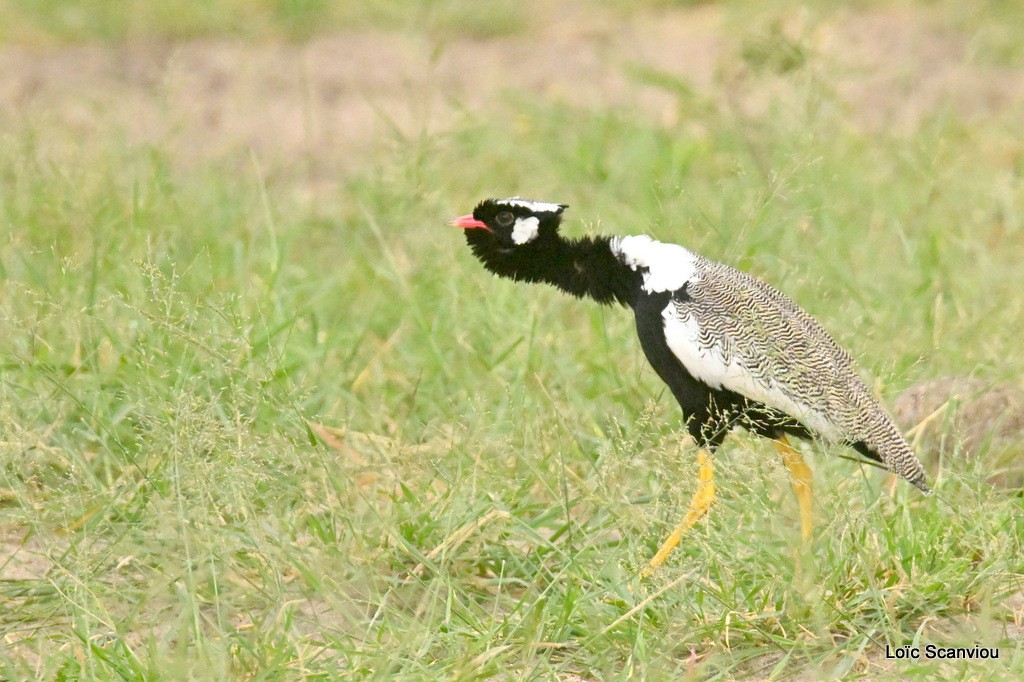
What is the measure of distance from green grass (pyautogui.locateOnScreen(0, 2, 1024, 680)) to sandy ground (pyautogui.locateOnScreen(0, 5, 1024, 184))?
54cm

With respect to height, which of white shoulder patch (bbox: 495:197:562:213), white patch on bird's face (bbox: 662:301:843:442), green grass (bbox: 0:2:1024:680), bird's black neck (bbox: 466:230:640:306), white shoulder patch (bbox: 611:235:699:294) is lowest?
green grass (bbox: 0:2:1024:680)

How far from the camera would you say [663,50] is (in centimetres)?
737

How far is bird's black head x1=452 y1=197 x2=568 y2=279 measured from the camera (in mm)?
3557

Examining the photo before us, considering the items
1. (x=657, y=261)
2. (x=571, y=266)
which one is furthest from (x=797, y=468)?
(x=571, y=266)

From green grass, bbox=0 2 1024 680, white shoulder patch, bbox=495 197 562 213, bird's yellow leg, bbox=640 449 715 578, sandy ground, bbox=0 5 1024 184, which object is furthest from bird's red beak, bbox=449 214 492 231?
sandy ground, bbox=0 5 1024 184

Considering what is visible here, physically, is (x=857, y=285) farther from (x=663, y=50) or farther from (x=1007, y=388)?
(x=663, y=50)

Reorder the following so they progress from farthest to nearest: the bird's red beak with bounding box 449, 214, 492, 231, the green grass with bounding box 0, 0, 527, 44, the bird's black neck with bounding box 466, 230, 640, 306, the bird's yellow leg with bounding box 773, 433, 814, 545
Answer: the green grass with bounding box 0, 0, 527, 44
the bird's red beak with bounding box 449, 214, 492, 231
the bird's black neck with bounding box 466, 230, 640, 306
the bird's yellow leg with bounding box 773, 433, 814, 545

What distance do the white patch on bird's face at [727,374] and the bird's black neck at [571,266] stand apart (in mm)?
211

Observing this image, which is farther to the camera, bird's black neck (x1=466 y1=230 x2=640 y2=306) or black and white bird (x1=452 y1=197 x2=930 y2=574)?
bird's black neck (x1=466 y1=230 x2=640 y2=306)

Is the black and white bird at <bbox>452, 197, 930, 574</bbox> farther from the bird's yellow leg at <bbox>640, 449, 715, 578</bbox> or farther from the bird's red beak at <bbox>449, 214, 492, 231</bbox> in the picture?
the bird's red beak at <bbox>449, 214, 492, 231</bbox>

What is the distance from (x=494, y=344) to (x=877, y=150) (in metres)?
2.51

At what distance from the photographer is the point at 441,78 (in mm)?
7090

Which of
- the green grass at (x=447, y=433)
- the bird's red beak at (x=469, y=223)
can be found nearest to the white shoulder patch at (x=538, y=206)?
the bird's red beak at (x=469, y=223)

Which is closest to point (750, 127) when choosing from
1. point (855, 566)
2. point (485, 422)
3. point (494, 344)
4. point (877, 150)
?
point (877, 150)
